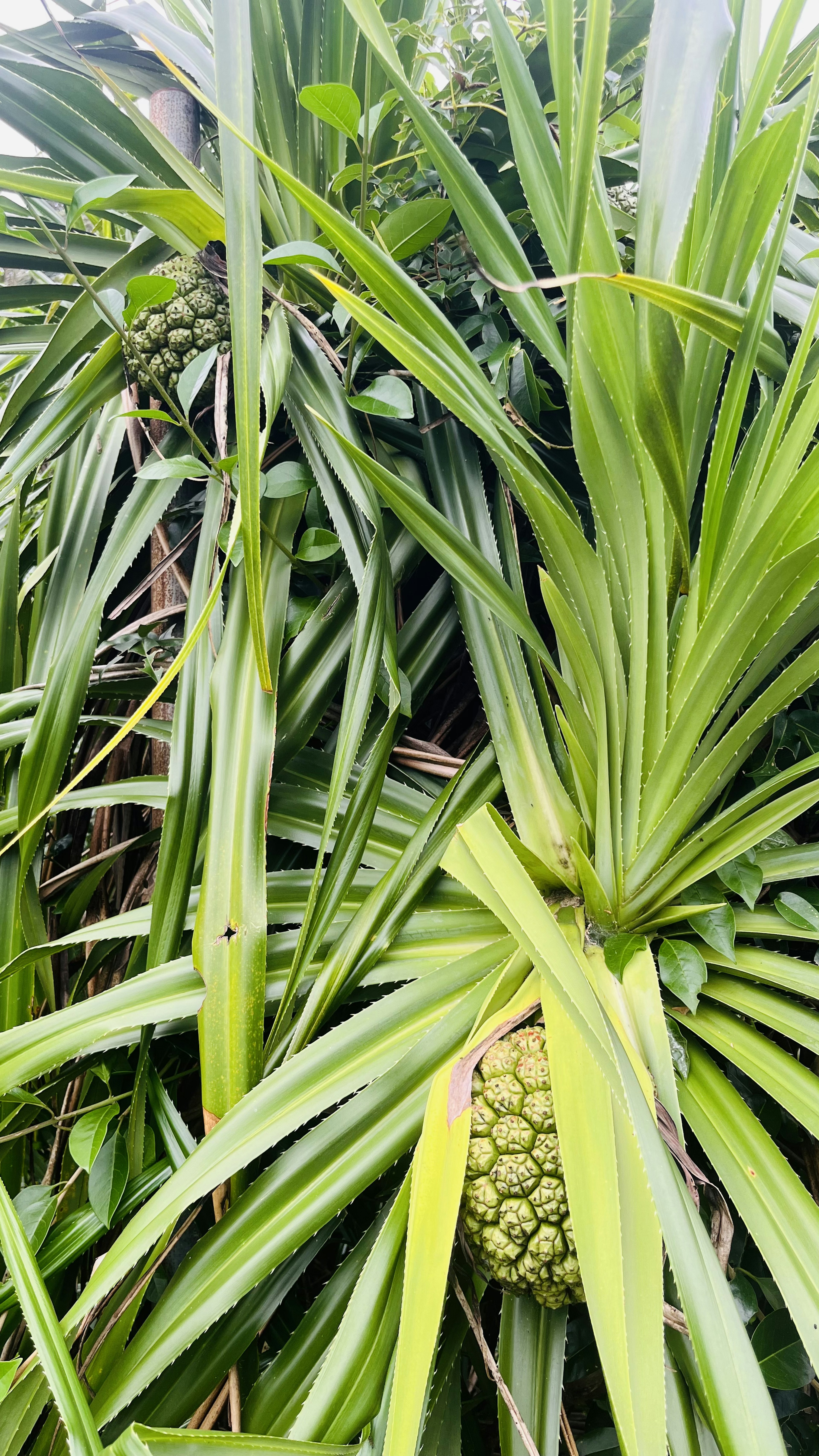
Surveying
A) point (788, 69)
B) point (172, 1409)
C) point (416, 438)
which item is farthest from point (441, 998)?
point (788, 69)

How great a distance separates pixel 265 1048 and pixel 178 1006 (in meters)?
0.07

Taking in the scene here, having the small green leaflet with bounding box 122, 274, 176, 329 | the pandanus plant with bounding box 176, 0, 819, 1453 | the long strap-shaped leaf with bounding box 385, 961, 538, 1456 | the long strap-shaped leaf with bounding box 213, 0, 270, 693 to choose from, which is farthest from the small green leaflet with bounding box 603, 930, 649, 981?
the small green leaflet with bounding box 122, 274, 176, 329

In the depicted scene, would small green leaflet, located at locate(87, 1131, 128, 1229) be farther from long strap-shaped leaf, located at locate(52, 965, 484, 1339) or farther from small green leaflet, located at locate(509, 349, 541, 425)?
small green leaflet, located at locate(509, 349, 541, 425)

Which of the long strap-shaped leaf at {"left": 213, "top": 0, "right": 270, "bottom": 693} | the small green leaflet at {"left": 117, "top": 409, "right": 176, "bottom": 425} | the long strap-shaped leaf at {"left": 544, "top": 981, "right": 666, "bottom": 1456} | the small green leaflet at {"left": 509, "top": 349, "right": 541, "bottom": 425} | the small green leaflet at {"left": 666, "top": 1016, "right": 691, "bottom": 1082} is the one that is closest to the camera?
the long strap-shaped leaf at {"left": 544, "top": 981, "right": 666, "bottom": 1456}

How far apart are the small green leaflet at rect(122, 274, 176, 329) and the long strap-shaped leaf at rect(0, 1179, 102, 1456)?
2.06 feet

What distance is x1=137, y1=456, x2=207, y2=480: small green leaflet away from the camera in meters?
0.68

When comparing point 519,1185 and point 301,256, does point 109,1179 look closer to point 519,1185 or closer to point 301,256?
point 519,1185

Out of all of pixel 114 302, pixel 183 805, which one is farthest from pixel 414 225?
pixel 183 805

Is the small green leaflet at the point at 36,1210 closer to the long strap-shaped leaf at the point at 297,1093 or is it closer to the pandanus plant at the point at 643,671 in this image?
the long strap-shaped leaf at the point at 297,1093

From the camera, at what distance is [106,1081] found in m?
0.63

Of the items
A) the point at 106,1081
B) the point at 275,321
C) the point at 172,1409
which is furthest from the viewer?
the point at 275,321

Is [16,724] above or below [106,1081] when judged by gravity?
above

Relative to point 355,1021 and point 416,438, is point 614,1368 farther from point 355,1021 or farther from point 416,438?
point 416,438

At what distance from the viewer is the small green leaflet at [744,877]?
572mm
